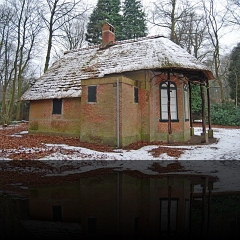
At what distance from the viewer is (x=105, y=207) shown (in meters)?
4.14

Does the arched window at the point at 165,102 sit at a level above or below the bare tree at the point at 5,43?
below

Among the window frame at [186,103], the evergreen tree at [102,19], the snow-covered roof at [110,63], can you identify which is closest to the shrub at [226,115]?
the snow-covered roof at [110,63]

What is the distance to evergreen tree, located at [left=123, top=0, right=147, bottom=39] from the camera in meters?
34.5

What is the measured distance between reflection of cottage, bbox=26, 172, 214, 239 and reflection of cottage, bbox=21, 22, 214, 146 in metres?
6.66

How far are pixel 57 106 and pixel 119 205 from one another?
12.4m

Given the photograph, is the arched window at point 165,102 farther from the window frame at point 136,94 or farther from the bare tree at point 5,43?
the bare tree at point 5,43

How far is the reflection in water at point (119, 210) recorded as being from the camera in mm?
3293

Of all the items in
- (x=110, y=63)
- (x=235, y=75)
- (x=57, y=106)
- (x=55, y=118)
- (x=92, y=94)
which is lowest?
(x=55, y=118)

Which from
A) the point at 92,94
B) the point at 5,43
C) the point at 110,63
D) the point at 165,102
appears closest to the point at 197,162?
the point at 165,102

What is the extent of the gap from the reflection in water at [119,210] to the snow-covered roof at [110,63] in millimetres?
8761

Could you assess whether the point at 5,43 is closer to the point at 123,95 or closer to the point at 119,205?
the point at 123,95

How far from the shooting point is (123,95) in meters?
12.2

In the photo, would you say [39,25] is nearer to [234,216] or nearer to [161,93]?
[161,93]

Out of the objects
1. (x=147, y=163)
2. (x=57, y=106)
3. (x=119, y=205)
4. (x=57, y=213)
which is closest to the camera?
(x=57, y=213)
